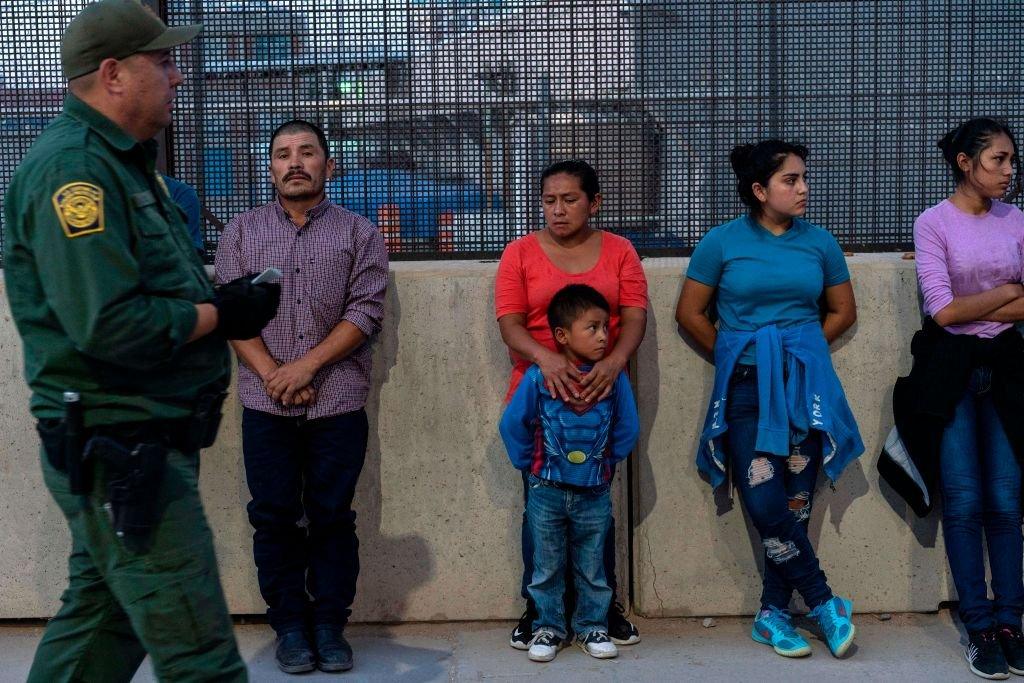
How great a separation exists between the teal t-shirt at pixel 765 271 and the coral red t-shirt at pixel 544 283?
292mm

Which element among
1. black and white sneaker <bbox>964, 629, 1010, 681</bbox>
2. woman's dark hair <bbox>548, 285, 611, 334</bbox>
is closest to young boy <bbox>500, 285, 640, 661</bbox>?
woman's dark hair <bbox>548, 285, 611, 334</bbox>

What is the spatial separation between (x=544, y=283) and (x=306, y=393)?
96 centimetres

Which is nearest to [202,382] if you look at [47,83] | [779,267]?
[779,267]

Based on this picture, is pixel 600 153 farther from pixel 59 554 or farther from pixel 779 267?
pixel 59 554

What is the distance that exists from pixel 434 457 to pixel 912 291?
79.9 inches

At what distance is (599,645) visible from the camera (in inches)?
196

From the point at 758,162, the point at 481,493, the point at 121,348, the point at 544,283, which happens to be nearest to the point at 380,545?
the point at 481,493

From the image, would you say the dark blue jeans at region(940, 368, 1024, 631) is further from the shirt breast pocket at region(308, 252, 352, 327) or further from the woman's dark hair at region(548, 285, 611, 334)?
the shirt breast pocket at region(308, 252, 352, 327)

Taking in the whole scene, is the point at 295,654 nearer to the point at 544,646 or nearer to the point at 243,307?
the point at 544,646

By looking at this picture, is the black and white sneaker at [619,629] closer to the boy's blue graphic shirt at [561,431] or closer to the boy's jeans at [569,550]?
the boy's jeans at [569,550]

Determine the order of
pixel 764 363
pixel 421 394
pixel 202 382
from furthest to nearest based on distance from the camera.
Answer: pixel 421 394, pixel 764 363, pixel 202 382

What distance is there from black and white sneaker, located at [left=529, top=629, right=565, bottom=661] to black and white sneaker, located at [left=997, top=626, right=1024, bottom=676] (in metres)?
1.60

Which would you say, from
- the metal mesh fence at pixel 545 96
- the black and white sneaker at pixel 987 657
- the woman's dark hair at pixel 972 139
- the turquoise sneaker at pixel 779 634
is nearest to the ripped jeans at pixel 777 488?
the turquoise sneaker at pixel 779 634

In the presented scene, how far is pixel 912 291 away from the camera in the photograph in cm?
542
